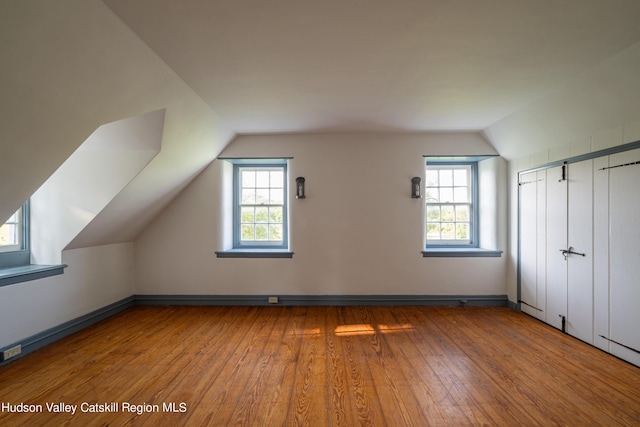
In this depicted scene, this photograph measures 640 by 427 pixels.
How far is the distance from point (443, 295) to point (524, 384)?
74.0 inches

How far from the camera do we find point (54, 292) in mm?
2945

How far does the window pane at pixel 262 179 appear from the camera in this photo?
4.46 meters

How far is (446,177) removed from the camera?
A: 14.5 feet

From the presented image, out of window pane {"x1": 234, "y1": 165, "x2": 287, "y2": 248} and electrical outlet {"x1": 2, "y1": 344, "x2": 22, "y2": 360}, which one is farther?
window pane {"x1": 234, "y1": 165, "x2": 287, "y2": 248}

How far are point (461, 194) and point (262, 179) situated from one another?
312 cm

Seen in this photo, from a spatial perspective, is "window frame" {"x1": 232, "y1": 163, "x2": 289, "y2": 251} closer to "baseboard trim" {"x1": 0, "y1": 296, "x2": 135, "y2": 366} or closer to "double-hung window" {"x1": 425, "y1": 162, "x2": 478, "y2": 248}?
"baseboard trim" {"x1": 0, "y1": 296, "x2": 135, "y2": 366}

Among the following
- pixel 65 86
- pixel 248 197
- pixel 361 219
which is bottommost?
pixel 361 219

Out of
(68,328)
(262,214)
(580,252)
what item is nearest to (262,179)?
(262,214)

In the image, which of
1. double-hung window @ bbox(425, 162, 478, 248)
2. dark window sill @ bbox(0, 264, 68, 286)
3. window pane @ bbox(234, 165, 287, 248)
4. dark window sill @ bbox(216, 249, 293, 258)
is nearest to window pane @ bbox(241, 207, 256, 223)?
window pane @ bbox(234, 165, 287, 248)

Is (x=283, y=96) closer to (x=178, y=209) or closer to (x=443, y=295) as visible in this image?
(x=178, y=209)

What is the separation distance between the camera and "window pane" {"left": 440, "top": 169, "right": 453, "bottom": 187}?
4.42m

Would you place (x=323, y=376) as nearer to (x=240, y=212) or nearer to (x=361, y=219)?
(x=361, y=219)

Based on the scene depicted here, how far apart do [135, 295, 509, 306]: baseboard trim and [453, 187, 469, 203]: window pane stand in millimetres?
1446

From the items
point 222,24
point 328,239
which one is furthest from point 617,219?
point 222,24
